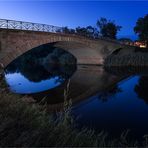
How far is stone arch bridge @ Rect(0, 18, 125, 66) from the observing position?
26188 millimetres

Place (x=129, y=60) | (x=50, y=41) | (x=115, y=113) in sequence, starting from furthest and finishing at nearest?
1. (x=129, y=60)
2. (x=50, y=41)
3. (x=115, y=113)

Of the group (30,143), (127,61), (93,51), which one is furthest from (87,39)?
(30,143)

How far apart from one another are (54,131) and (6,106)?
6.63ft

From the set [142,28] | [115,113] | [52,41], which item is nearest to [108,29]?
[142,28]

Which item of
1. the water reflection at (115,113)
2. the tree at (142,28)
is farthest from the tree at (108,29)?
the water reflection at (115,113)

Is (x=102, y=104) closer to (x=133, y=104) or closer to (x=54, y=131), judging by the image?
(x=133, y=104)

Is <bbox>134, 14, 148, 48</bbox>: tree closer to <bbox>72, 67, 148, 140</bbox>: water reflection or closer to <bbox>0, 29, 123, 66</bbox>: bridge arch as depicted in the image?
<bbox>0, 29, 123, 66</bbox>: bridge arch

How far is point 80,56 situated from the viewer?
174 ft

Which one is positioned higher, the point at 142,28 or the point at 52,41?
the point at 142,28

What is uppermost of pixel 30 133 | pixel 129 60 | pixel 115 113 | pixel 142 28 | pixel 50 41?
pixel 142 28

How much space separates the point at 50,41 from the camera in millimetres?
33500

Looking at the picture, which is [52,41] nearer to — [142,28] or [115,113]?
[115,113]

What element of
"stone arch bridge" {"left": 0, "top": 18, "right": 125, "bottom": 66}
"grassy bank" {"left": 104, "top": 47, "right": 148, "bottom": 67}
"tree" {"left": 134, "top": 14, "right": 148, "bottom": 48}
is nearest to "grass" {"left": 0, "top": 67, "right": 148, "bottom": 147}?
"stone arch bridge" {"left": 0, "top": 18, "right": 125, "bottom": 66}

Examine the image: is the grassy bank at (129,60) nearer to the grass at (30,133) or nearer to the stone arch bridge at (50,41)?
the stone arch bridge at (50,41)
